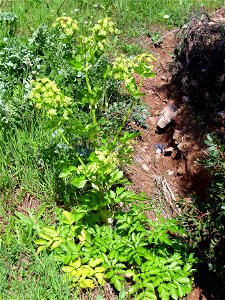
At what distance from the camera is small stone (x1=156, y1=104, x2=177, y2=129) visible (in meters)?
4.30

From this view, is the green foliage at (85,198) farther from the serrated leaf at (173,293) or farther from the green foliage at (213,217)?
the green foliage at (213,217)

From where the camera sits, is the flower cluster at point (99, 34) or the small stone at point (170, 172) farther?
the small stone at point (170, 172)

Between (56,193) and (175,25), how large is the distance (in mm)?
3250

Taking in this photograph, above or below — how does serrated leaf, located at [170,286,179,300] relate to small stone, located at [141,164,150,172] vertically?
above

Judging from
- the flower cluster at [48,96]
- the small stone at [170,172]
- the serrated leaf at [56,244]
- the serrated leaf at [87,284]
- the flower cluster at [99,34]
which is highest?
the flower cluster at [99,34]

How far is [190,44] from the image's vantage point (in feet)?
15.0

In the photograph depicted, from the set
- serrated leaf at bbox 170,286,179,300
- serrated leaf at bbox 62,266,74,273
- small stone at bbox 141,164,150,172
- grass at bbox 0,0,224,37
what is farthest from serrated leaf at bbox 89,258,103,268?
grass at bbox 0,0,224,37

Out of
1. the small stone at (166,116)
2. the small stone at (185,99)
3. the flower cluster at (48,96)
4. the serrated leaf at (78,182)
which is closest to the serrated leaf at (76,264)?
the serrated leaf at (78,182)

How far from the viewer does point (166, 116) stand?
14.1ft

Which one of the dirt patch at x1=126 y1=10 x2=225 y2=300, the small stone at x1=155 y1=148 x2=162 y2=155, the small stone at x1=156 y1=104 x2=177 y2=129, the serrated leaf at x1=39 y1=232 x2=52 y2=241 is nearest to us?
the serrated leaf at x1=39 y1=232 x2=52 y2=241

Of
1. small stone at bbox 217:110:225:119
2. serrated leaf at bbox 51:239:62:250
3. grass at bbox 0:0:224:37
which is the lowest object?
serrated leaf at bbox 51:239:62:250

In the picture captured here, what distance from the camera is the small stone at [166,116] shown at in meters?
4.30

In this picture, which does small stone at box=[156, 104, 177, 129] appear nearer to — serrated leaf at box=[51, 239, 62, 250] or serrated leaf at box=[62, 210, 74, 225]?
serrated leaf at box=[62, 210, 74, 225]

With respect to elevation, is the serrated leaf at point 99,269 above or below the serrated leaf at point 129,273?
above
